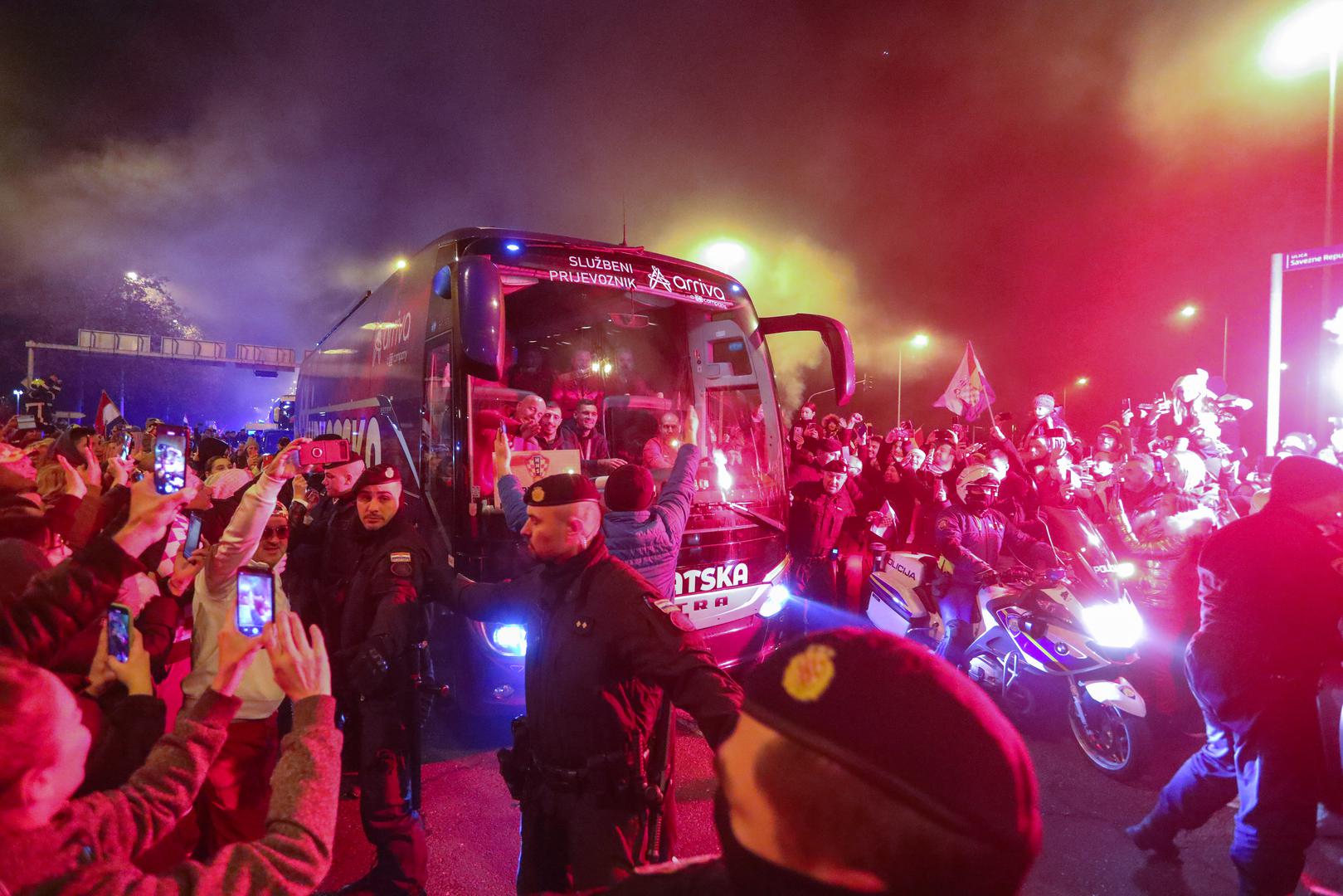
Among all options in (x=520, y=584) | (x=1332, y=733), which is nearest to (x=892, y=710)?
(x=520, y=584)

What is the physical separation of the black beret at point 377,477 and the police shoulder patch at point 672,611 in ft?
6.12

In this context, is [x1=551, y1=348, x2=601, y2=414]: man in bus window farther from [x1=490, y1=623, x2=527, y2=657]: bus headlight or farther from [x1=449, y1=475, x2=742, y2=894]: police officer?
[x1=449, y1=475, x2=742, y2=894]: police officer

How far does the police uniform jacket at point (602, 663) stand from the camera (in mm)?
2264

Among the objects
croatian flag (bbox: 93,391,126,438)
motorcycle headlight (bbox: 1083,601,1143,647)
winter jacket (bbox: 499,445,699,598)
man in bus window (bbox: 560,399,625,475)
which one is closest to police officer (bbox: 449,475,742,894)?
winter jacket (bbox: 499,445,699,598)

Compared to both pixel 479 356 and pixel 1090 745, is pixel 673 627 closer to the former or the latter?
pixel 479 356

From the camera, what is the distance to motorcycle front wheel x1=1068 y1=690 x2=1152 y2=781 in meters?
4.15

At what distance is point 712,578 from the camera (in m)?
5.05

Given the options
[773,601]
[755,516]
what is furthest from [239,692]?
[773,601]

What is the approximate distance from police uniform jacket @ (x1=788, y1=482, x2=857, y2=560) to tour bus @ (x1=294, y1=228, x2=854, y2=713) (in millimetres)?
1571

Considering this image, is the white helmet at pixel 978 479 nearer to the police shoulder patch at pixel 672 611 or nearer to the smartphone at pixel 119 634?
the police shoulder patch at pixel 672 611

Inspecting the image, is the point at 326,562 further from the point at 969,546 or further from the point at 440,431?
the point at 969,546

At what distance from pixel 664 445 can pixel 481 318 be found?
2.15 m

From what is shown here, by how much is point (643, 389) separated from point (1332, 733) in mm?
4935

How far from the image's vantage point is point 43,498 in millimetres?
3779
